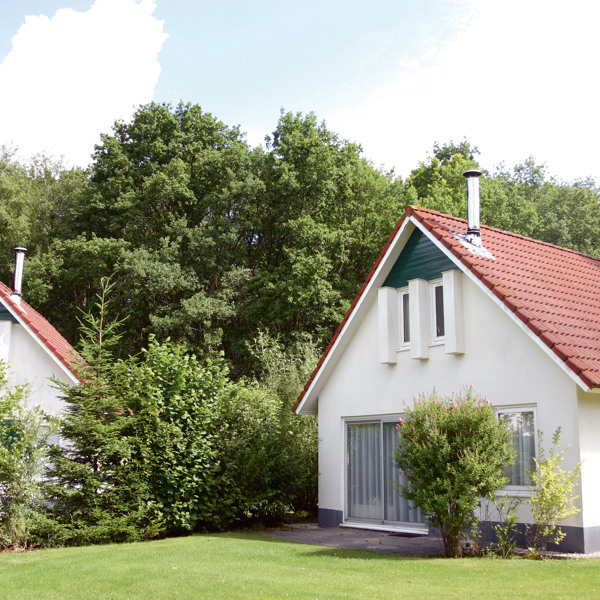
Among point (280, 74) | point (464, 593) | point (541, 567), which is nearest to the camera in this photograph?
point (464, 593)

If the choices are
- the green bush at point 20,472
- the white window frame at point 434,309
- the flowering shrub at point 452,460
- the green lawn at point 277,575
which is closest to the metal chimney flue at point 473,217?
the white window frame at point 434,309

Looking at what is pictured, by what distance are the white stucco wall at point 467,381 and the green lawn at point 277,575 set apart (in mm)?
2524

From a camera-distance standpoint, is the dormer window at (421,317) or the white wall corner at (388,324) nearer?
the dormer window at (421,317)

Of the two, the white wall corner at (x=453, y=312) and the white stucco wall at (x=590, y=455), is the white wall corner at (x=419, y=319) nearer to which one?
the white wall corner at (x=453, y=312)

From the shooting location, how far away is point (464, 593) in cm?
834

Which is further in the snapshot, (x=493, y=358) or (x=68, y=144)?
(x=68, y=144)

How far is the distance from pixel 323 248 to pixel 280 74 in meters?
15.2

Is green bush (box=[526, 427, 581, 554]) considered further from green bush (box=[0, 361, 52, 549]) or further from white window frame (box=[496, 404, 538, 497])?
green bush (box=[0, 361, 52, 549])

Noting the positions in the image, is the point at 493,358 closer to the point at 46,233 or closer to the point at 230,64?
the point at 230,64

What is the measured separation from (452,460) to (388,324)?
4625 mm

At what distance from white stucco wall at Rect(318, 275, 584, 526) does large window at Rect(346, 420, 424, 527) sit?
269mm

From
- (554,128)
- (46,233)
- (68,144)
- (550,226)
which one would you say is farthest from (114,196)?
(550,226)

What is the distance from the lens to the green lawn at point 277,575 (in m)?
8.54

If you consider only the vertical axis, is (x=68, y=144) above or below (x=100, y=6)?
above
